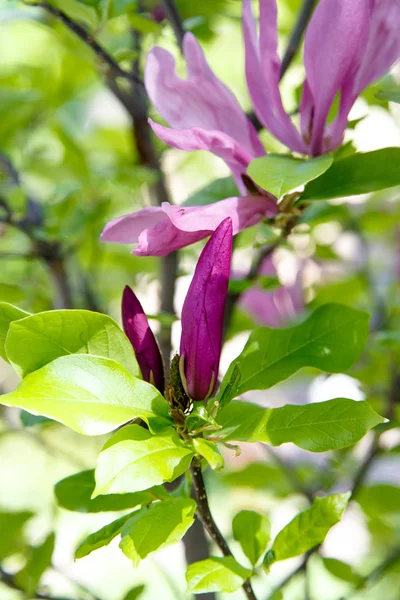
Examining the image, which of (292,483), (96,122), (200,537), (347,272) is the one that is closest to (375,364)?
(292,483)

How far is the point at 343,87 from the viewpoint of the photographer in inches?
24.0

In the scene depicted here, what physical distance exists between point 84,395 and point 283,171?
227mm

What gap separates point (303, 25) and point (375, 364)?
1.85ft

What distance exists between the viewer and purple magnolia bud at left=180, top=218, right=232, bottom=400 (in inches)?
19.7

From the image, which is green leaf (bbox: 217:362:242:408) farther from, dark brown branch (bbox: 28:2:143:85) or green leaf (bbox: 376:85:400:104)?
dark brown branch (bbox: 28:2:143:85)

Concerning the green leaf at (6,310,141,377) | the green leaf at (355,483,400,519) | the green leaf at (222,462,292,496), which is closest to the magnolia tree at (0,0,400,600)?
the green leaf at (6,310,141,377)

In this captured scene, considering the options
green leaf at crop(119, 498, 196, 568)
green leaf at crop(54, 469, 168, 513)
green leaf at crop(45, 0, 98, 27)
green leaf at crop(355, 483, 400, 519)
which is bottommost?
green leaf at crop(355, 483, 400, 519)

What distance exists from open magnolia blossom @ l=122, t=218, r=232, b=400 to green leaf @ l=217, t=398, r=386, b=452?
49mm

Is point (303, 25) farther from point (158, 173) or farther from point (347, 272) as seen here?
point (347, 272)

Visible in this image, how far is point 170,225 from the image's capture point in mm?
534

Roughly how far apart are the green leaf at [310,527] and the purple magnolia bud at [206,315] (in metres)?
0.12

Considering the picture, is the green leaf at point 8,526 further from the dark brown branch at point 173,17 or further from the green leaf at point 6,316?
the dark brown branch at point 173,17

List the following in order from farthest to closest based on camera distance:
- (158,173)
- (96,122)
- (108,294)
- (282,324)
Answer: (96,122) → (108,294) → (282,324) → (158,173)

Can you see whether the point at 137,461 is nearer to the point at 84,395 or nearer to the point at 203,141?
the point at 84,395
